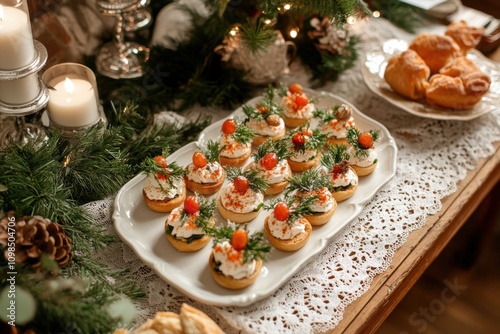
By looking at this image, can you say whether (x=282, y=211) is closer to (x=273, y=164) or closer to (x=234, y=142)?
(x=273, y=164)

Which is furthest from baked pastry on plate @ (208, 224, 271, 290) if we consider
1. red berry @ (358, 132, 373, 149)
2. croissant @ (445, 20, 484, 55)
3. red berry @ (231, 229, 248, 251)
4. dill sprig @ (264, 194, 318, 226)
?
croissant @ (445, 20, 484, 55)

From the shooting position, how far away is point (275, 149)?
1498mm

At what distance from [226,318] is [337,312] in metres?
0.23

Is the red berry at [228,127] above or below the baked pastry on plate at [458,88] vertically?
below

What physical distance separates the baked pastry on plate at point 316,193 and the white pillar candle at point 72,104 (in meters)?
0.51

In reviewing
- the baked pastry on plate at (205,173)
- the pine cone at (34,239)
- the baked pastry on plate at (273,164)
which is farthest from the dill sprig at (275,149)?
the pine cone at (34,239)

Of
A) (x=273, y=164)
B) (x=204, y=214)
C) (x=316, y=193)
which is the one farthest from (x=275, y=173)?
(x=204, y=214)

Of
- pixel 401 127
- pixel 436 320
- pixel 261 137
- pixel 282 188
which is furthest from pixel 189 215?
pixel 436 320

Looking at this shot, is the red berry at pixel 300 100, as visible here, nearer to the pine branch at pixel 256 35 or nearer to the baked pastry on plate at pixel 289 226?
the pine branch at pixel 256 35

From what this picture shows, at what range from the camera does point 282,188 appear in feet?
4.81

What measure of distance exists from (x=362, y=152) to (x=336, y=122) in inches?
5.3

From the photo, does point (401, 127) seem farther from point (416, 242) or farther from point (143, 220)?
point (143, 220)

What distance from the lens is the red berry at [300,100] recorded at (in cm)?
162

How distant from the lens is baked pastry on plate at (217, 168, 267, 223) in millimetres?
1361
